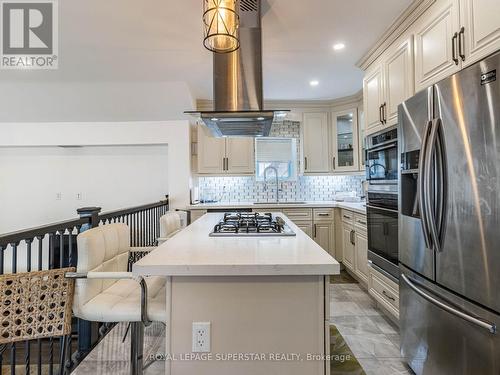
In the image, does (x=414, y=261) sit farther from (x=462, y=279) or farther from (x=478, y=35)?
(x=478, y=35)

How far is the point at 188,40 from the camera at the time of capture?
8.35ft

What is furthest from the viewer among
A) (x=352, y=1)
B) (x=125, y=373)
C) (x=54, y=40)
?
(x=54, y=40)

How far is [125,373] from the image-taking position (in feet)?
6.18

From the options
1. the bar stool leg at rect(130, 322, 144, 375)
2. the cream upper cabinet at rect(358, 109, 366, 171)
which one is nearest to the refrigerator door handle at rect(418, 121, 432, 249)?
the bar stool leg at rect(130, 322, 144, 375)

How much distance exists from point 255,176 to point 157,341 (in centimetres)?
287

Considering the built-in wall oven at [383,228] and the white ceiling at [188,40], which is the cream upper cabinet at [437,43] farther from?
the built-in wall oven at [383,228]

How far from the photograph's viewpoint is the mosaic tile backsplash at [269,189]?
464cm

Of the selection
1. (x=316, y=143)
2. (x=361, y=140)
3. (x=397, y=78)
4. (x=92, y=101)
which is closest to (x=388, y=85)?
(x=397, y=78)

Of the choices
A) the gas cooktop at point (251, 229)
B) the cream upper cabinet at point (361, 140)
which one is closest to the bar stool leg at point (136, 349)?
the gas cooktop at point (251, 229)

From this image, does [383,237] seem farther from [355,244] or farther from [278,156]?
[278,156]

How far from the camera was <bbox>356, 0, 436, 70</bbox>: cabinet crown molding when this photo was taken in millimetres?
2015

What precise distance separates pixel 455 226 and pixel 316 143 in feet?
10.2

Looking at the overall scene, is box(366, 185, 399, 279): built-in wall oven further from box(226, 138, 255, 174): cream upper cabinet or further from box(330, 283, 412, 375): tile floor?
box(226, 138, 255, 174): cream upper cabinet

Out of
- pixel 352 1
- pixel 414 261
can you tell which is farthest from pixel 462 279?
pixel 352 1
